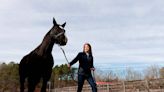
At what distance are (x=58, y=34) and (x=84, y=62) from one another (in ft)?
4.32

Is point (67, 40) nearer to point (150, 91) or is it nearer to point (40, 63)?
point (40, 63)

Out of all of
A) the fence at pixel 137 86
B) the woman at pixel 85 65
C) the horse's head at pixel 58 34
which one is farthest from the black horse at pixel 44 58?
the fence at pixel 137 86

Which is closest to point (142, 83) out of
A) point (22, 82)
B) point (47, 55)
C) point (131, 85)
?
point (131, 85)

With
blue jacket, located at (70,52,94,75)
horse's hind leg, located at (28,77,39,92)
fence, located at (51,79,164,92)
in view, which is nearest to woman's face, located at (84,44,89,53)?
→ blue jacket, located at (70,52,94,75)

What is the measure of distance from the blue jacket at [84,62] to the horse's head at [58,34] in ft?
3.38

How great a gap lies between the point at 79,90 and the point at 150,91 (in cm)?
1063

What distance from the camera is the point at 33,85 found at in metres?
11.8

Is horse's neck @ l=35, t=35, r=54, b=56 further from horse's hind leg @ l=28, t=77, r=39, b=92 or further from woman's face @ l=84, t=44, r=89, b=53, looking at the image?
woman's face @ l=84, t=44, r=89, b=53

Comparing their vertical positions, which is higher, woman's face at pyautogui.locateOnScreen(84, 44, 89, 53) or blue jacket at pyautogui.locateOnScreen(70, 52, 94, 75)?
woman's face at pyautogui.locateOnScreen(84, 44, 89, 53)

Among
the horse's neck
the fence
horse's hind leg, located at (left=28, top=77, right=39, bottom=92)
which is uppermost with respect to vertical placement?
the horse's neck

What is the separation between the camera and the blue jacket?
12.2 metres

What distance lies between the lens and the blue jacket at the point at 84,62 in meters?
12.2

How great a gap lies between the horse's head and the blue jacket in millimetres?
1032

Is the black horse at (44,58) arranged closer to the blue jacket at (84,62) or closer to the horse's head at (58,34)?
the horse's head at (58,34)
